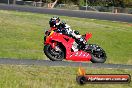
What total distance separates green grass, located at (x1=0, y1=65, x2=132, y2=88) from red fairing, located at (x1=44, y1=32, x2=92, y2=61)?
150cm

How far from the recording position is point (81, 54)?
16500mm

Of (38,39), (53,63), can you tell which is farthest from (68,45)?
(38,39)

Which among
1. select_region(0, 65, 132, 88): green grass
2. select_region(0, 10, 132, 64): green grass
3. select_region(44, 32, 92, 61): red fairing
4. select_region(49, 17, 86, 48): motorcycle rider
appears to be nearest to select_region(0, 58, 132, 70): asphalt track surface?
select_region(44, 32, 92, 61): red fairing

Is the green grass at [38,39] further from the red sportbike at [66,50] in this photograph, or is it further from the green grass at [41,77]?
the green grass at [41,77]

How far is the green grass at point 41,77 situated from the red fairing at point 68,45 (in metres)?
1.50

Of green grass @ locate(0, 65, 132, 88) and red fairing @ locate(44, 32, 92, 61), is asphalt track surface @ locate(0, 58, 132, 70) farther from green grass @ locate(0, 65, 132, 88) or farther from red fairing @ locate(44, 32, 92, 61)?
green grass @ locate(0, 65, 132, 88)

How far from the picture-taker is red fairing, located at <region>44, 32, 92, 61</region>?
15891mm

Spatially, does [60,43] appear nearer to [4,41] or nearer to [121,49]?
[4,41]

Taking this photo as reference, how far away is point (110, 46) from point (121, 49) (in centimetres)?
96

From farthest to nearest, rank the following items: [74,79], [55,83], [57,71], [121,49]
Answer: [121,49] → [57,71] → [74,79] → [55,83]

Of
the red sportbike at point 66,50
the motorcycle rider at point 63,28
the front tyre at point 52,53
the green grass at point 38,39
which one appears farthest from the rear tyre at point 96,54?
the green grass at point 38,39

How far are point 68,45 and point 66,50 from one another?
0.23 m

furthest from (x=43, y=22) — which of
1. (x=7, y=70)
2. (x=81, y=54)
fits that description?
(x=7, y=70)

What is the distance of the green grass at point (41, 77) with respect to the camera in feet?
38.2
